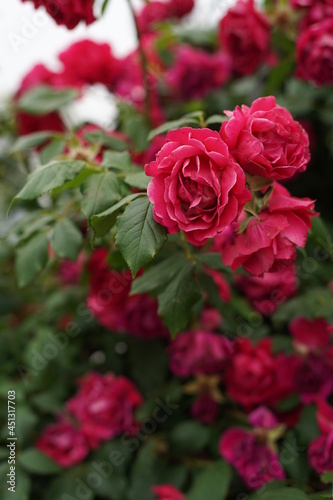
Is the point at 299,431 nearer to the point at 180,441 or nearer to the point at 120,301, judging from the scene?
the point at 180,441

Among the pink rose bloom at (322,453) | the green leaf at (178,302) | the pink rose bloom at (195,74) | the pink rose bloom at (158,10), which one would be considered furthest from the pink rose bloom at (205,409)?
the pink rose bloom at (158,10)

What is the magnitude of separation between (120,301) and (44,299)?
0.41 metres

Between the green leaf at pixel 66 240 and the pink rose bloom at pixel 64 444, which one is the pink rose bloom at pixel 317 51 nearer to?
→ the green leaf at pixel 66 240

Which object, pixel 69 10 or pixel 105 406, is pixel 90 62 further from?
pixel 105 406

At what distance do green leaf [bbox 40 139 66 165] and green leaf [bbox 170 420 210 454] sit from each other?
493 mm

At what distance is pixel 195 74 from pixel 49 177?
0.69 m

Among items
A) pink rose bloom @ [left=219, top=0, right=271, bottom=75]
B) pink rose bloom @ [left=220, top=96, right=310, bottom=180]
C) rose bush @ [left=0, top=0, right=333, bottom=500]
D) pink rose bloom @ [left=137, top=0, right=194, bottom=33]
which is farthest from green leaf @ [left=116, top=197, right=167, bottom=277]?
pink rose bloom @ [left=137, top=0, right=194, bottom=33]

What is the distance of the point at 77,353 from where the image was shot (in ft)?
3.42

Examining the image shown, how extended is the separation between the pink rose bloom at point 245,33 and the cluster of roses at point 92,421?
2.29 ft

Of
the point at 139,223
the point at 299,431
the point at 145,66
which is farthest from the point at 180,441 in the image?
the point at 145,66

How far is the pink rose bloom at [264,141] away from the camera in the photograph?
51 cm

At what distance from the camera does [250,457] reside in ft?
2.60

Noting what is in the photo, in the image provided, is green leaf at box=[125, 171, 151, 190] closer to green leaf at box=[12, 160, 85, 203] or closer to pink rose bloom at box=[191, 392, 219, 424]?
green leaf at box=[12, 160, 85, 203]

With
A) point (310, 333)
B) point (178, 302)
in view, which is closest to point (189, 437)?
point (310, 333)
